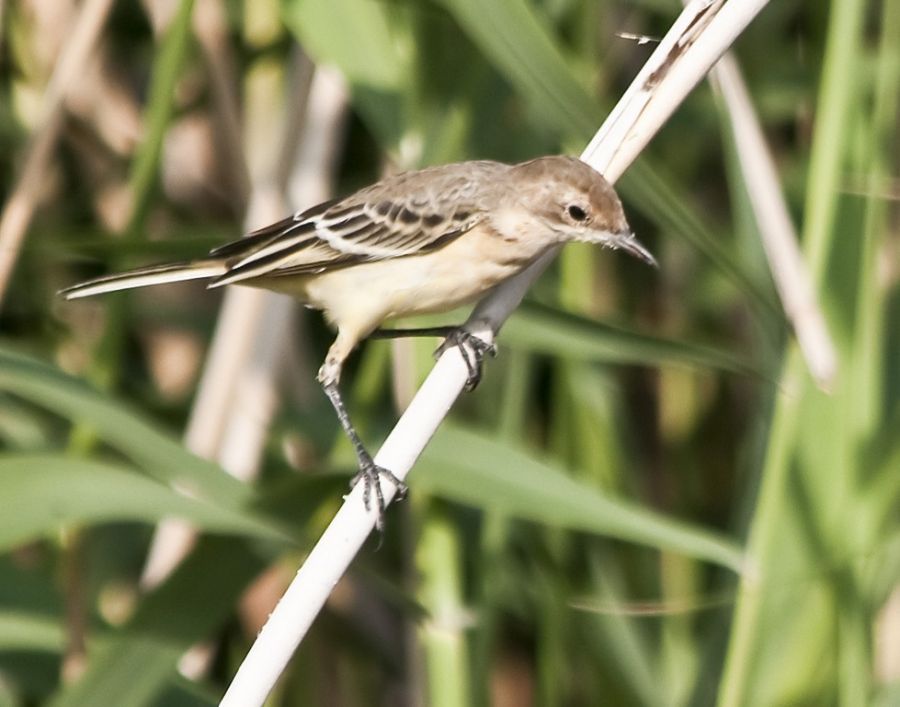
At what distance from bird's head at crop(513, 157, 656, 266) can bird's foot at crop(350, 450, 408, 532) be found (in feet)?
1.64

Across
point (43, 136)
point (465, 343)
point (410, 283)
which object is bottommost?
point (465, 343)

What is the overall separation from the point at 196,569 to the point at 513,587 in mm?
1103

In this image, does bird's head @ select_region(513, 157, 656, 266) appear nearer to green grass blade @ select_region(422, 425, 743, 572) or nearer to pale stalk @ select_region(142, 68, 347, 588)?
green grass blade @ select_region(422, 425, 743, 572)

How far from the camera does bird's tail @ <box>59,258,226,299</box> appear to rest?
209 centimetres

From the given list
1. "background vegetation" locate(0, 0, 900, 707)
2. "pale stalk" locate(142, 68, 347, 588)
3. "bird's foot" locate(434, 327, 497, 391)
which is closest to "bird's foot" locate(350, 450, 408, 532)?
"background vegetation" locate(0, 0, 900, 707)

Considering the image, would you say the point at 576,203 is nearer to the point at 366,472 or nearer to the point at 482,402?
the point at 366,472

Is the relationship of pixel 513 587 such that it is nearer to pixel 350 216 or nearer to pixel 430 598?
pixel 430 598

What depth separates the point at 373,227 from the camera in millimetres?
2287

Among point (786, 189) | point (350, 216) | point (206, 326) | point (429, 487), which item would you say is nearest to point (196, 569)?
point (429, 487)

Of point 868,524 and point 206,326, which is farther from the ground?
point 206,326

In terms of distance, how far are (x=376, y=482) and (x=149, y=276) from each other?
56 centimetres

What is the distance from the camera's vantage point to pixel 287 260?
2.20 meters

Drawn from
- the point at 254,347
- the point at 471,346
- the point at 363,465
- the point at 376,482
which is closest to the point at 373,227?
the point at 471,346

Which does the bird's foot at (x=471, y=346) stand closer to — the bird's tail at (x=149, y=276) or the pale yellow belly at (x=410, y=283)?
the pale yellow belly at (x=410, y=283)
